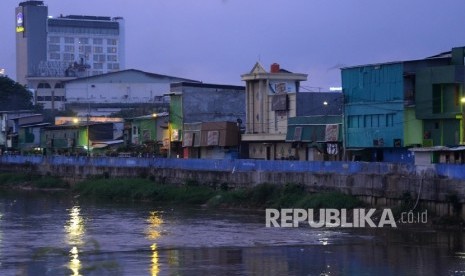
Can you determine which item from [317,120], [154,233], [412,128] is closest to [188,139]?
[317,120]

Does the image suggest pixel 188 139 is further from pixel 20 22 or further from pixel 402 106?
pixel 20 22

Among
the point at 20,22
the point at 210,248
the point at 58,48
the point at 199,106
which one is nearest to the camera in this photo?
the point at 210,248

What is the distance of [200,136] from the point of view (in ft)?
236

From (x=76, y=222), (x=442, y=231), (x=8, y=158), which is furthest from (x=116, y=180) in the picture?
(x=442, y=231)

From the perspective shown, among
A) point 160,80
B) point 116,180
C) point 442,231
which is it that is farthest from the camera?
point 160,80

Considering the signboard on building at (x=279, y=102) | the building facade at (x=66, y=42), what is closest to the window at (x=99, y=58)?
the building facade at (x=66, y=42)

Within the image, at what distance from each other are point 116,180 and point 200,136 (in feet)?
25.2

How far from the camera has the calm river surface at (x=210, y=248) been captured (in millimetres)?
→ 29703

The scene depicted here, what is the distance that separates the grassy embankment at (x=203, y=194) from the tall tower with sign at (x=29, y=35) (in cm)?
8530

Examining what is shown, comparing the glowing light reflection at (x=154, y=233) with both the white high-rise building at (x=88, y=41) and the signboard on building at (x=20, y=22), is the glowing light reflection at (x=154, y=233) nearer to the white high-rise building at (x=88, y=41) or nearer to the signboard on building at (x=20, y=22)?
the signboard on building at (x=20, y=22)

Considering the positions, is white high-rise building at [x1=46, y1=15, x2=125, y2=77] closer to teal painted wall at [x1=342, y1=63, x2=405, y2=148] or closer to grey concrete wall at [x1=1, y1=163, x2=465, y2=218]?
grey concrete wall at [x1=1, y1=163, x2=465, y2=218]

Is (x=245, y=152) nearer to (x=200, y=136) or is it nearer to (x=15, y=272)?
(x=200, y=136)
